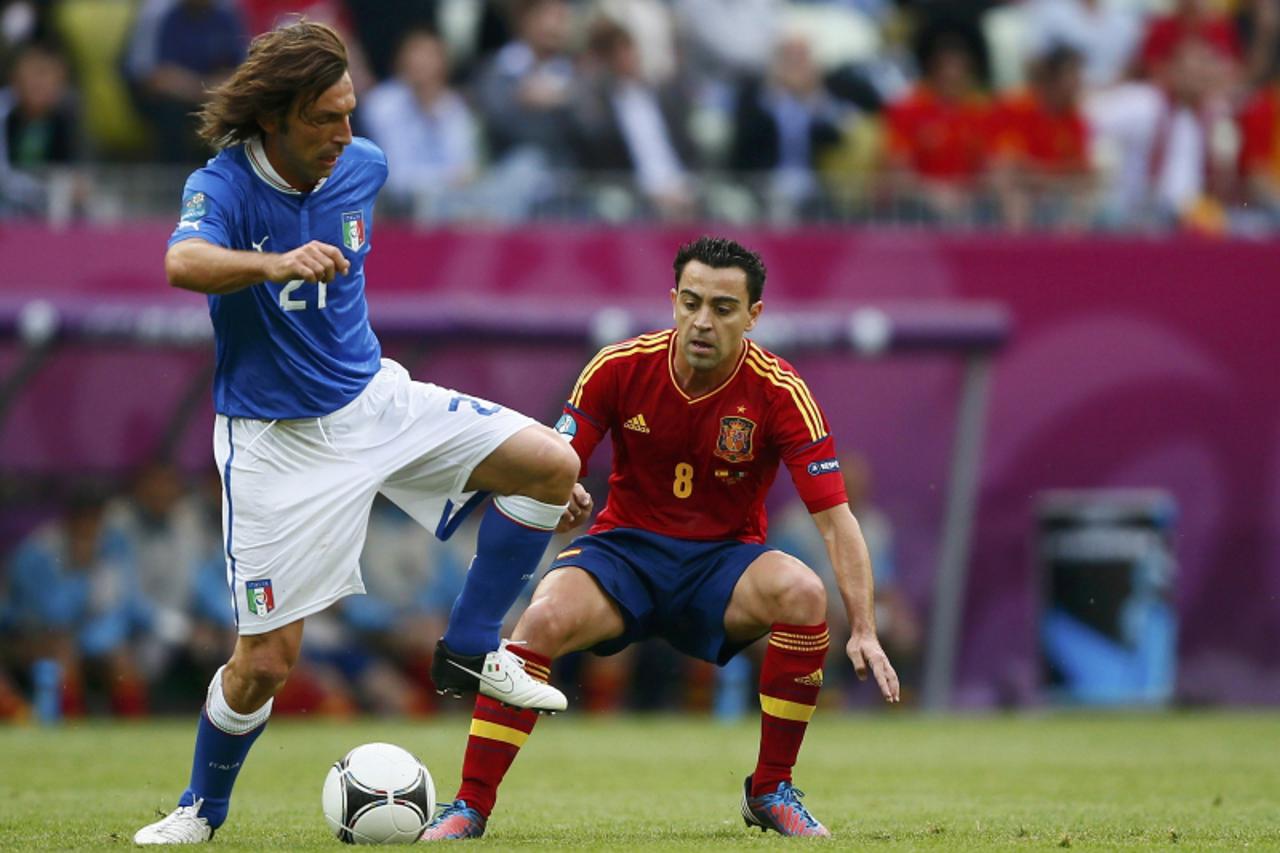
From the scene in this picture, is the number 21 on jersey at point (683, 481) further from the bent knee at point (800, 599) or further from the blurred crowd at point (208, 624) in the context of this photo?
the blurred crowd at point (208, 624)

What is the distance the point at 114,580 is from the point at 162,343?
64.9 inches

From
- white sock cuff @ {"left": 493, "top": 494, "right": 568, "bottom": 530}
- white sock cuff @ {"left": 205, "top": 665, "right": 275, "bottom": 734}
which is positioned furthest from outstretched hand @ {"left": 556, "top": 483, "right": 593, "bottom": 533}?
white sock cuff @ {"left": 205, "top": 665, "right": 275, "bottom": 734}

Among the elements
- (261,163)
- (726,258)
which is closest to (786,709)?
(726,258)

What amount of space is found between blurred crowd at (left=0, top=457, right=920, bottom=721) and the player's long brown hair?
23.6 feet

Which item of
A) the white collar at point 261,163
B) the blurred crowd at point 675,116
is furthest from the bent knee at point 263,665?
the blurred crowd at point 675,116

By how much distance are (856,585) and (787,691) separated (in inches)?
19.1

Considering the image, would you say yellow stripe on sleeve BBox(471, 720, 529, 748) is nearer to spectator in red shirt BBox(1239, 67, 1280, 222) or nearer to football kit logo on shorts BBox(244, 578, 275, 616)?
football kit logo on shorts BBox(244, 578, 275, 616)

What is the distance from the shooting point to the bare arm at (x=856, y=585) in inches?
264

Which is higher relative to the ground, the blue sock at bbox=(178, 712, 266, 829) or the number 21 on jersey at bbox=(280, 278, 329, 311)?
the number 21 on jersey at bbox=(280, 278, 329, 311)

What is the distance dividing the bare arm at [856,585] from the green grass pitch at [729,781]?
57 centimetres

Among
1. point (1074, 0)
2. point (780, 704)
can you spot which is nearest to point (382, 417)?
point (780, 704)

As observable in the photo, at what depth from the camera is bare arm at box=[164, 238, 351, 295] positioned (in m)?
5.93

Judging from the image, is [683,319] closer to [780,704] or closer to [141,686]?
[780,704]

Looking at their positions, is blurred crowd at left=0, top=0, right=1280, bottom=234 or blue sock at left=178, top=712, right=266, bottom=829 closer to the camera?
blue sock at left=178, top=712, right=266, bottom=829
